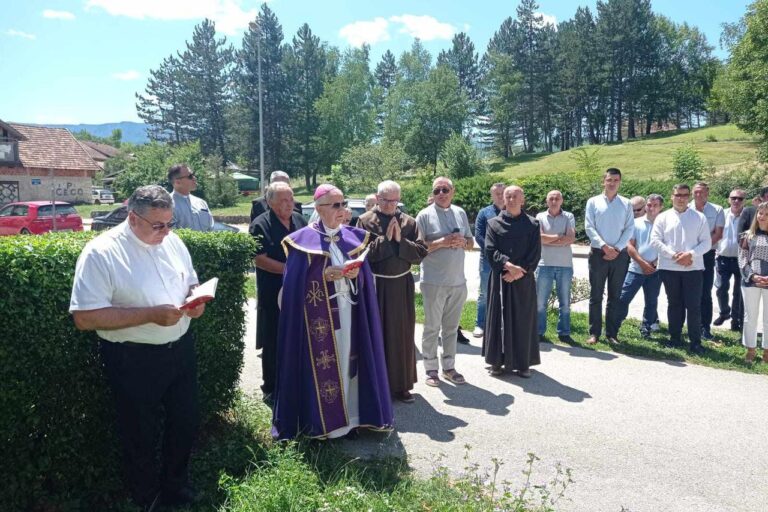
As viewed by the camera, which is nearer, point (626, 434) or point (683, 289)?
point (626, 434)

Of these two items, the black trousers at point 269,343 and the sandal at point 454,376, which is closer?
the black trousers at point 269,343

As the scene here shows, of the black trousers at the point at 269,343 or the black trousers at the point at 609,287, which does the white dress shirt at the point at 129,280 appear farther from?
the black trousers at the point at 609,287

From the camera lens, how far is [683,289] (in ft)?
25.0

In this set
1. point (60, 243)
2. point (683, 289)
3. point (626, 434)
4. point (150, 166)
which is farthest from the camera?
point (150, 166)

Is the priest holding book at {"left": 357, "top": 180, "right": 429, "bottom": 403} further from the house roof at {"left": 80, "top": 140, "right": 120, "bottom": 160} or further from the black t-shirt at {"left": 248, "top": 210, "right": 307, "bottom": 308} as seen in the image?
the house roof at {"left": 80, "top": 140, "right": 120, "bottom": 160}

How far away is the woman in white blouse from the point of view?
6.88 meters

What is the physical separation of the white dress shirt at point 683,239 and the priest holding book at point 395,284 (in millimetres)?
3752

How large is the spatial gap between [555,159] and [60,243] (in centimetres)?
5870

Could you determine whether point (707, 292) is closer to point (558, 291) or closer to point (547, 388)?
point (558, 291)

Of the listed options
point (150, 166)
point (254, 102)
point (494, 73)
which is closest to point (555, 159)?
point (494, 73)

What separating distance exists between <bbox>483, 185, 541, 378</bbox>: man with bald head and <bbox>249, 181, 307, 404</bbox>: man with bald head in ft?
7.71

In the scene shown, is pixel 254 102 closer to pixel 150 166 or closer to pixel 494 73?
pixel 150 166

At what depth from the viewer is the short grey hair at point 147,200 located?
10.6 feet

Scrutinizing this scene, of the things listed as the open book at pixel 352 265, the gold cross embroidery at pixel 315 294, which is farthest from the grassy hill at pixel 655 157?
the gold cross embroidery at pixel 315 294
